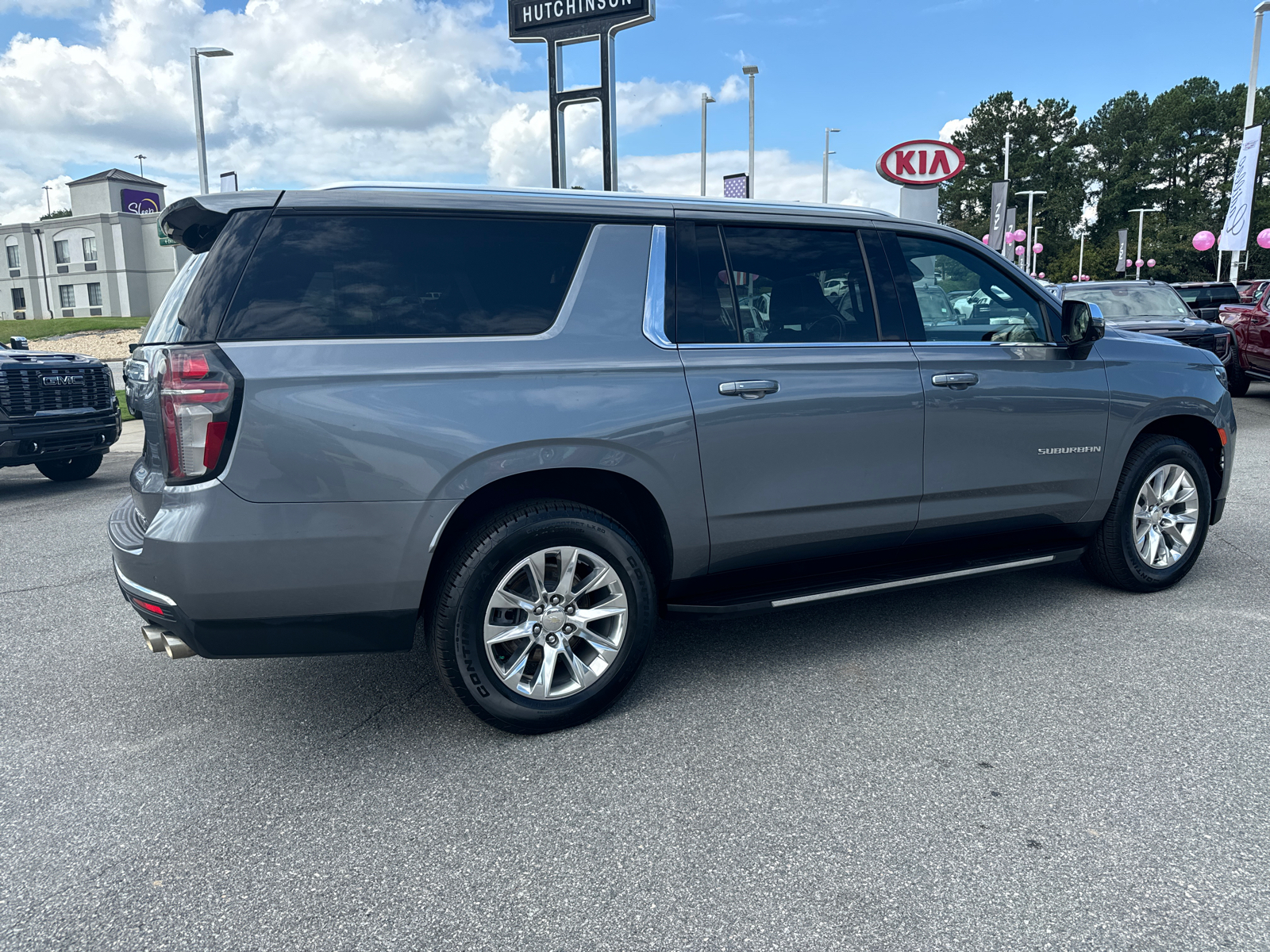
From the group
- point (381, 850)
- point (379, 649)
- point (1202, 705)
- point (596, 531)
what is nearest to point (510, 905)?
point (381, 850)

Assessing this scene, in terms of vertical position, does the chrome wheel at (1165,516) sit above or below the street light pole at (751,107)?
below

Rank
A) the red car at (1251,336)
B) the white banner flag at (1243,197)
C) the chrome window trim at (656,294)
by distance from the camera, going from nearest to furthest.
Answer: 1. the chrome window trim at (656,294)
2. the red car at (1251,336)
3. the white banner flag at (1243,197)

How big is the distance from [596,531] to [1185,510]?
11.2 ft

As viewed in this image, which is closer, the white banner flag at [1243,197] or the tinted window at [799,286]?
the tinted window at [799,286]

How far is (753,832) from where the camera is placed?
2.77 m

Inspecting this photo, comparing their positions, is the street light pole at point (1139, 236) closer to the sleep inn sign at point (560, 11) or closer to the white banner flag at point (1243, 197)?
the white banner flag at point (1243, 197)

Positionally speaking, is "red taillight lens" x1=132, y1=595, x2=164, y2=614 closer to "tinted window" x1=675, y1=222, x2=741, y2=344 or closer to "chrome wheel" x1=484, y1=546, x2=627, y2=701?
"chrome wheel" x1=484, y1=546, x2=627, y2=701

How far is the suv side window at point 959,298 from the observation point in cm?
418

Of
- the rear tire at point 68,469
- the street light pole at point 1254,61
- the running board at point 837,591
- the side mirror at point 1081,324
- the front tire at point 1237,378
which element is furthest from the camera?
the street light pole at point 1254,61

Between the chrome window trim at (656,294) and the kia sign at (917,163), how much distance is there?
10.8 metres

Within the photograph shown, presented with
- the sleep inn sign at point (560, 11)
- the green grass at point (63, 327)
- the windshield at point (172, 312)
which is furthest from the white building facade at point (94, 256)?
the windshield at point (172, 312)

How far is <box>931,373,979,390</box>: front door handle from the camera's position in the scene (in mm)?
4086

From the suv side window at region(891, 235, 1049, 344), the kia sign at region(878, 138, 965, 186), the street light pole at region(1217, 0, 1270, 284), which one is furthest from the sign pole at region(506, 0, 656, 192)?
the street light pole at region(1217, 0, 1270, 284)

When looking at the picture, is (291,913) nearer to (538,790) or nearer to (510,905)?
(510,905)
